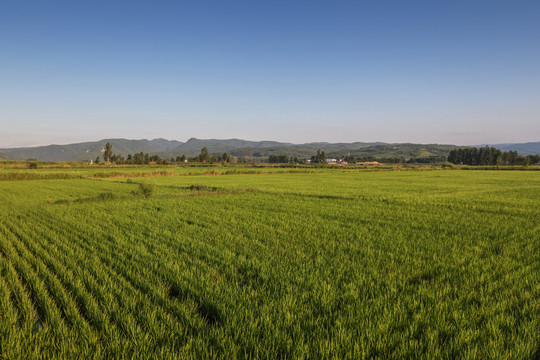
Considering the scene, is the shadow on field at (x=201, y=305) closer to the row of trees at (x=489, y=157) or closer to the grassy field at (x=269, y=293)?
the grassy field at (x=269, y=293)

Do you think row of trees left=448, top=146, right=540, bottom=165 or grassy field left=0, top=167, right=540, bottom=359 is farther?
row of trees left=448, top=146, right=540, bottom=165

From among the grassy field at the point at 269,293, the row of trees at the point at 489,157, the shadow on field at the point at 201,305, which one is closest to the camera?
the grassy field at the point at 269,293

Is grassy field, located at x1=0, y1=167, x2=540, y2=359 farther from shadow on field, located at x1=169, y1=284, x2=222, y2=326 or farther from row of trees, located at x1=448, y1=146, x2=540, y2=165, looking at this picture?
row of trees, located at x1=448, y1=146, x2=540, y2=165

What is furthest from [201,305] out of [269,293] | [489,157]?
[489,157]

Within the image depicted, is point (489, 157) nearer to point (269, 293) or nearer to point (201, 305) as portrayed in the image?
point (269, 293)

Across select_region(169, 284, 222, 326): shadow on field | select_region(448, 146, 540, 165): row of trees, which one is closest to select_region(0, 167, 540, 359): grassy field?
select_region(169, 284, 222, 326): shadow on field

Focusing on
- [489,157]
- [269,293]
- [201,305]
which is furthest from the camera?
[489,157]

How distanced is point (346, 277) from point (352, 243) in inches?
115

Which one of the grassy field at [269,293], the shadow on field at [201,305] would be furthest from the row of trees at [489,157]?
the shadow on field at [201,305]

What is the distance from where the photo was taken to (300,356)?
321 cm

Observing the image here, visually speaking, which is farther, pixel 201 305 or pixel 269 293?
pixel 269 293

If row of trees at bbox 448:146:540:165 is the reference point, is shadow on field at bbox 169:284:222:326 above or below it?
below

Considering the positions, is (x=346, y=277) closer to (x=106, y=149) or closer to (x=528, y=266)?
(x=528, y=266)

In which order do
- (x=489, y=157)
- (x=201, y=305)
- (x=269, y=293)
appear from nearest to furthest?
1. (x=201, y=305)
2. (x=269, y=293)
3. (x=489, y=157)
